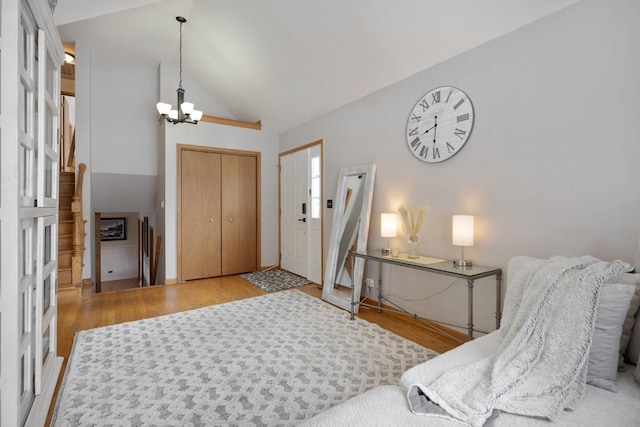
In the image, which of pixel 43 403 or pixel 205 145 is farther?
pixel 205 145

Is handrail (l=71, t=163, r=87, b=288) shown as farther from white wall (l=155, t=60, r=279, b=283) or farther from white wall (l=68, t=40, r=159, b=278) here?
white wall (l=155, t=60, r=279, b=283)

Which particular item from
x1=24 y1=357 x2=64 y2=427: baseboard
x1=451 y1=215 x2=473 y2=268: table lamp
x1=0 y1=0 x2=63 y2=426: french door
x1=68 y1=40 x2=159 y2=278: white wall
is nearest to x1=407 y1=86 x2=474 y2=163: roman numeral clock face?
x1=451 y1=215 x2=473 y2=268: table lamp

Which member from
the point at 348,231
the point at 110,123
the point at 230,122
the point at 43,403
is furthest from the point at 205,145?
the point at 43,403

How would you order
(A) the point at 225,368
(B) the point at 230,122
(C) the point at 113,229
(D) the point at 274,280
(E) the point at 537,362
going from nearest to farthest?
(E) the point at 537,362 → (A) the point at 225,368 → (D) the point at 274,280 → (B) the point at 230,122 → (C) the point at 113,229

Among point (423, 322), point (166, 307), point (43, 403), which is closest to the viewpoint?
point (43, 403)

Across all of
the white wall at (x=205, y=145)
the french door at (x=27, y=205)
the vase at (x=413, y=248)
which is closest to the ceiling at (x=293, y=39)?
the white wall at (x=205, y=145)

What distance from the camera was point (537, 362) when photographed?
1.27 meters

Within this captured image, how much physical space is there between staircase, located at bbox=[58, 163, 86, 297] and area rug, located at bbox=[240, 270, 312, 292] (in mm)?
2125

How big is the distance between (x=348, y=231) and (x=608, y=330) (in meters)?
2.66

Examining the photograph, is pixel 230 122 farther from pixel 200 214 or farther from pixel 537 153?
pixel 537 153

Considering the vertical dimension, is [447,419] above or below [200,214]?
below

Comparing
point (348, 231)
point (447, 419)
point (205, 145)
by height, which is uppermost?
point (205, 145)

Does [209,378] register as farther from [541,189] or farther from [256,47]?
[256,47]

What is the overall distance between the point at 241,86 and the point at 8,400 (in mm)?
4384
